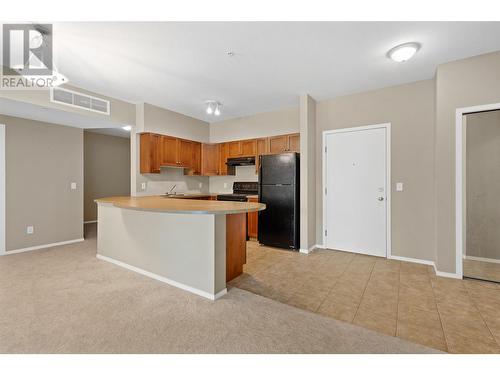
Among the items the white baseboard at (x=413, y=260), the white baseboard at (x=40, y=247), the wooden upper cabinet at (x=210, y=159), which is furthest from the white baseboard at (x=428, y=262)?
the white baseboard at (x=40, y=247)

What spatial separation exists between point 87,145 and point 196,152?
3.10 meters

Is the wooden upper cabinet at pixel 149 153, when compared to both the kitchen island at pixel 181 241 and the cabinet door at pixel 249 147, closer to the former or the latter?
the kitchen island at pixel 181 241

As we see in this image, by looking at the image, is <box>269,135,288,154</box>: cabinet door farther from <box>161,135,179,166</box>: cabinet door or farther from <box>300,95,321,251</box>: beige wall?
<box>161,135,179,166</box>: cabinet door

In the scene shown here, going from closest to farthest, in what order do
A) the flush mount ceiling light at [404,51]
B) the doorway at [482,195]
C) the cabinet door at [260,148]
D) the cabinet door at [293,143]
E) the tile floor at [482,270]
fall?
the flush mount ceiling light at [404,51], the tile floor at [482,270], the doorway at [482,195], the cabinet door at [293,143], the cabinet door at [260,148]

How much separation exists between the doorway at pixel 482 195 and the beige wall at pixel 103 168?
24.9 ft

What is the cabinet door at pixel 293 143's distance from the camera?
4320mm

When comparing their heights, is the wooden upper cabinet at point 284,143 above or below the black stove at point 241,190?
above

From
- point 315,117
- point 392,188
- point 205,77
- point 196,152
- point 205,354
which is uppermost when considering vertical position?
point 205,77

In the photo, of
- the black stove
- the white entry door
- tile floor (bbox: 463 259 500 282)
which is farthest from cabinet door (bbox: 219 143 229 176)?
tile floor (bbox: 463 259 500 282)

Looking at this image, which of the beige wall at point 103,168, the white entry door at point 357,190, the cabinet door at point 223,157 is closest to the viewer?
the white entry door at point 357,190

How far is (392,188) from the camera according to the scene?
3.45 metres
